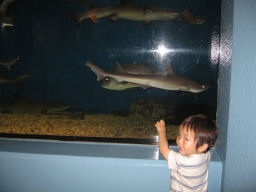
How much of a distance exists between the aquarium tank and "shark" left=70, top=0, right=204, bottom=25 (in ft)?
0.06

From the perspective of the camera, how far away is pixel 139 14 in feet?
11.3

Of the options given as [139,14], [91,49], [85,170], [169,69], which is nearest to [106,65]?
[91,49]

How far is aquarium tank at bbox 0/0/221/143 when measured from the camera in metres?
2.50

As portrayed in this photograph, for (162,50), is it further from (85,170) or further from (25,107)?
(25,107)

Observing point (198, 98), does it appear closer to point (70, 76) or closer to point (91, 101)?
point (91, 101)

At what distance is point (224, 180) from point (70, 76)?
4.51m

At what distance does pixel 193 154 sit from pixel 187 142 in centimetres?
11

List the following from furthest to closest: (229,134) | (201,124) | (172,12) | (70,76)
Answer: (70,76) < (172,12) < (229,134) < (201,124)

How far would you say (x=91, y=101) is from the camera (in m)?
5.12

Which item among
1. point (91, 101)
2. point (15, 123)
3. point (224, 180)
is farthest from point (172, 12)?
point (15, 123)

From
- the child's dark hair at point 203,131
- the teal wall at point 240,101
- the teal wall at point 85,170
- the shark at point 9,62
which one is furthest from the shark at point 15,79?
the teal wall at point 240,101

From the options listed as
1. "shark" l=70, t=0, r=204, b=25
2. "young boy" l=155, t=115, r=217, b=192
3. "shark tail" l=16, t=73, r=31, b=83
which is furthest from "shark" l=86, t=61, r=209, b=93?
"shark tail" l=16, t=73, r=31, b=83

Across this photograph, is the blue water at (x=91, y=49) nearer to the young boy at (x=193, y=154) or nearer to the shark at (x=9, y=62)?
the shark at (x=9, y=62)

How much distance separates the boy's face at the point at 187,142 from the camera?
1086 millimetres
